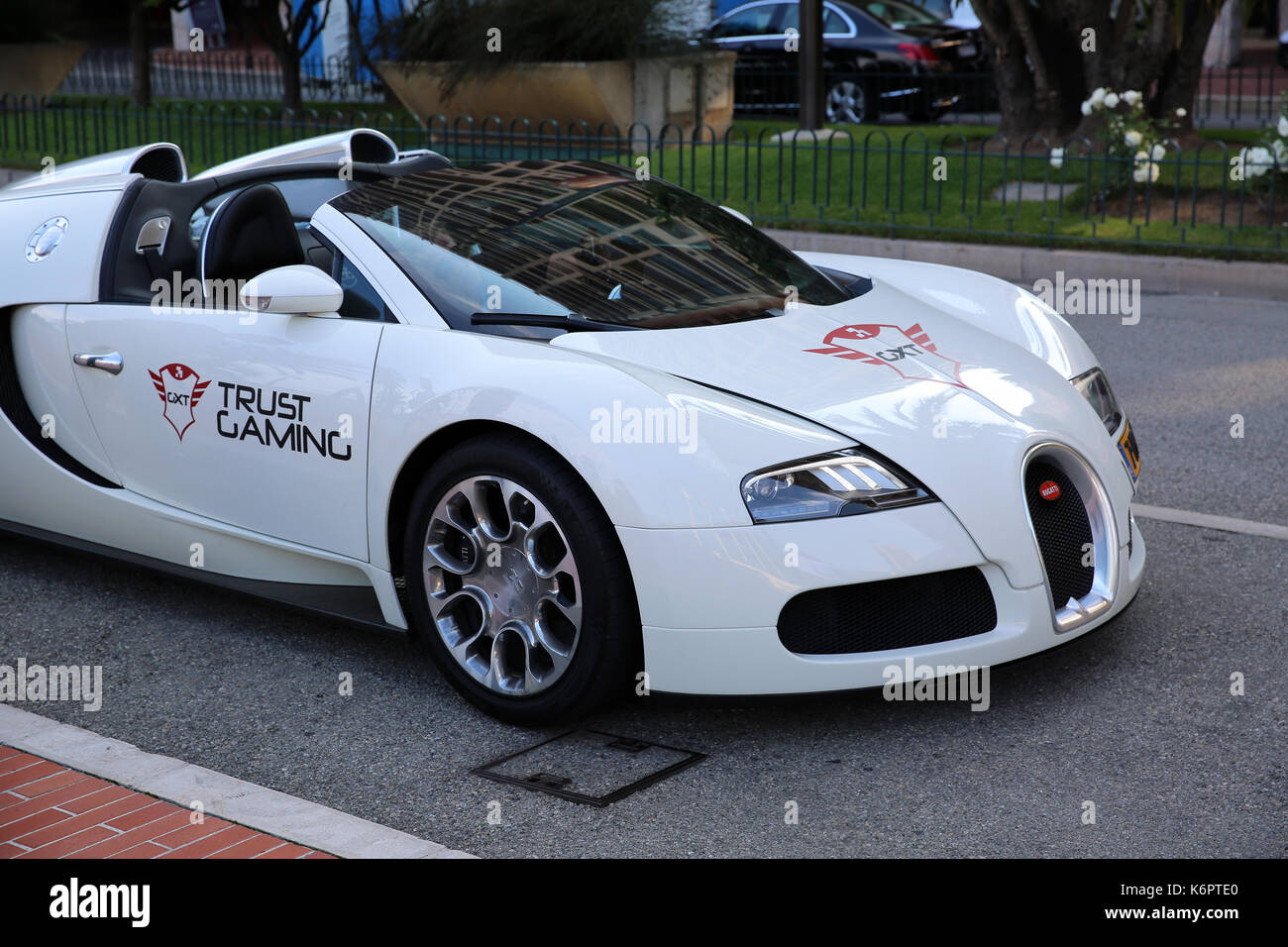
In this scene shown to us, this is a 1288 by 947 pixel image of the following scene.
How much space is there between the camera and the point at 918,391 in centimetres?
372

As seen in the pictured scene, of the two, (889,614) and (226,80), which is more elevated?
(226,80)

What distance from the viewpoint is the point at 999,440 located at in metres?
3.63

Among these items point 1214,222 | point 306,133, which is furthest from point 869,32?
point 1214,222

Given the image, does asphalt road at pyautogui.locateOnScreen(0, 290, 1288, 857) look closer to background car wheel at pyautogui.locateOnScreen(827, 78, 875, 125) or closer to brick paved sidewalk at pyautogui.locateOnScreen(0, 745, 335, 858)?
brick paved sidewalk at pyautogui.locateOnScreen(0, 745, 335, 858)

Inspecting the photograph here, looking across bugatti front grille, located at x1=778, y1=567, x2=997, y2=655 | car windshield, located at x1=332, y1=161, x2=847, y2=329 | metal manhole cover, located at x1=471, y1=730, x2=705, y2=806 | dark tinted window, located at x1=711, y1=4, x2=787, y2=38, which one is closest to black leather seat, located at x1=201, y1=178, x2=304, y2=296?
car windshield, located at x1=332, y1=161, x2=847, y2=329

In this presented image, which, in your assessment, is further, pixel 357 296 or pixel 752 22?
pixel 752 22

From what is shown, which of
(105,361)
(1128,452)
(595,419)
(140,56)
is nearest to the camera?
(595,419)

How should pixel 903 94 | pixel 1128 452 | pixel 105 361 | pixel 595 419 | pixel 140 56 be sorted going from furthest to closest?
1. pixel 140 56
2. pixel 903 94
3. pixel 105 361
4. pixel 1128 452
5. pixel 595 419

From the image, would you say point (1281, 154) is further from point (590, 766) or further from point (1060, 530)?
point (590, 766)

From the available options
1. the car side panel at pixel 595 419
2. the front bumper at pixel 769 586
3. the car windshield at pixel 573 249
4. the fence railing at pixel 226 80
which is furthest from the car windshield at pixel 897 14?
the front bumper at pixel 769 586

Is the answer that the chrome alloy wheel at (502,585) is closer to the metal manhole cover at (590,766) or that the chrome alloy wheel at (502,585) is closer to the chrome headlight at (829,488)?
the metal manhole cover at (590,766)

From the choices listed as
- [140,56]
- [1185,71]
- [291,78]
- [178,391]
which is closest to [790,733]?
[178,391]

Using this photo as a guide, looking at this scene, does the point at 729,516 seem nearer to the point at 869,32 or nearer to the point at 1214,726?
the point at 1214,726

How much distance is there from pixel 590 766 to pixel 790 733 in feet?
1.69
